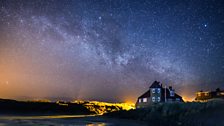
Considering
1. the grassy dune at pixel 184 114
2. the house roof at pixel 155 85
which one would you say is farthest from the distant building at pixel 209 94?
the grassy dune at pixel 184 114

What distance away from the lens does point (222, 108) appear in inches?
1658

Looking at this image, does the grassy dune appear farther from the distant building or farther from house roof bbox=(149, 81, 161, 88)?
the distant building

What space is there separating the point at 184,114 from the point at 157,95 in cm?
4869

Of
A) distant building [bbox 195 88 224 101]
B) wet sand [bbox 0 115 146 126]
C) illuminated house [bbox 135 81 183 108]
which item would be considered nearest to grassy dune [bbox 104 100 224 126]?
wet sand [bbox 0 115 146 126]

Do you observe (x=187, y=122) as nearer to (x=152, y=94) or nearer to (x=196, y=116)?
(x=196, y=116)

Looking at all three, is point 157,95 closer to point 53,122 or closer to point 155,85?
point 155,85

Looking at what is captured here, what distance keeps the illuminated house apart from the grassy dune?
34.5 meters

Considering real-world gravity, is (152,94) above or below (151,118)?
above

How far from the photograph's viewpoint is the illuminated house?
94.3 meters

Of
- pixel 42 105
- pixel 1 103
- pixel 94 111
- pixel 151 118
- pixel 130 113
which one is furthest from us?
pixel 94 111

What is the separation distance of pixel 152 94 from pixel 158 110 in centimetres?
4076

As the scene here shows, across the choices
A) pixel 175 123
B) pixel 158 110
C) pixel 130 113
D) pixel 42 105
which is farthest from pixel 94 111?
pixel 175 123

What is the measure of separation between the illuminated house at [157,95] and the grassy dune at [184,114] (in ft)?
113

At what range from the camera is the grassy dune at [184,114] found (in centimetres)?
3915
